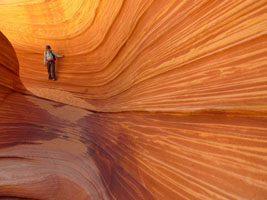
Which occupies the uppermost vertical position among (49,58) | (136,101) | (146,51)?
(49,58)

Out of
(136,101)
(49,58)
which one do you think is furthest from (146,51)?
(49,58)

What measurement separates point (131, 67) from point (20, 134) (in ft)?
2.32

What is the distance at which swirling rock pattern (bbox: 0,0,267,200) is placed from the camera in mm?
400

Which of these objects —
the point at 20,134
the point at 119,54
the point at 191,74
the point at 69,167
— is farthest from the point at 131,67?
the point at 20,134

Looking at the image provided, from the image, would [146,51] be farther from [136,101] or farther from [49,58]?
[49,58]

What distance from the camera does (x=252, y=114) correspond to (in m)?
0.38

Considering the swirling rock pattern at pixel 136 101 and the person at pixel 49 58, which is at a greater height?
the person at pixel 49 58

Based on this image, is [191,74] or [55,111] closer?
[191,74]

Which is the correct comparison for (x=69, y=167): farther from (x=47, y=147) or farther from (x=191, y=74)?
(x=191, y=74)

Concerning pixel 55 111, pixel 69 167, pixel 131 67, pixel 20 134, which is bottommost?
pixel 69 167

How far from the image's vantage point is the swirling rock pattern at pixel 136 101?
0.40 metres

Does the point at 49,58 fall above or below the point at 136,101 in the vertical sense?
above

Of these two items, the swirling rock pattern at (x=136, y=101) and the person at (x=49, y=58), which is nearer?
the swirling rock pattern at (x=136, y=101)

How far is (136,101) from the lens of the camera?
34.7 inches
